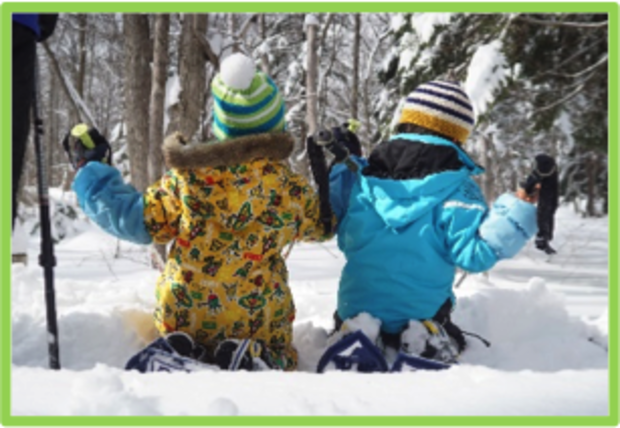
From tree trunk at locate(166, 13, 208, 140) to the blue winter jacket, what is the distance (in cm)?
342

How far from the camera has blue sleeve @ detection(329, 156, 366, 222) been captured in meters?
2.80

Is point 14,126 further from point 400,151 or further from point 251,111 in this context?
point 400,151

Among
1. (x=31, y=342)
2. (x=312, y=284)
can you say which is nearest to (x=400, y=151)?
(x=31, y=342)

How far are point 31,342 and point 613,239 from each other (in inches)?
110

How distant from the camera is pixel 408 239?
2.60m

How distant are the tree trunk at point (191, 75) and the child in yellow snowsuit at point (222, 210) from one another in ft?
11.2

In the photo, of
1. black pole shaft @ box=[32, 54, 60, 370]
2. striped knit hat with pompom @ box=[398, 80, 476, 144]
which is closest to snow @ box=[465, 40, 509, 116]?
striped knit hat with pompom @ box=[398, 80, 476, 144]

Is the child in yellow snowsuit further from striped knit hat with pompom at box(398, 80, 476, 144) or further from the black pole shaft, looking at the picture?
striped knit hat with pompom at box(398, 80, 476, 144)

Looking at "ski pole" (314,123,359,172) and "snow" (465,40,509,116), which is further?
"snow" (465,40,509,116)

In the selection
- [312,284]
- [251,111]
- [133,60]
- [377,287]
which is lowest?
[312,284]

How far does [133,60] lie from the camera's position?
638cm

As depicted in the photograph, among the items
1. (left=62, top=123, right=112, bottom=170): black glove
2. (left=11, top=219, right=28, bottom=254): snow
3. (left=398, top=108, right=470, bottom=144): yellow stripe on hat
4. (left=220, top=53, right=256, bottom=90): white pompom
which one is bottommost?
(left=11, top=219, right=28, bottom=254): snow

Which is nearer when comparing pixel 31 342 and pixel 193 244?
pixel 193 244

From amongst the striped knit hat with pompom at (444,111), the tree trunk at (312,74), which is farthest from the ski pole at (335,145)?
the tree trunk at (312,74)
